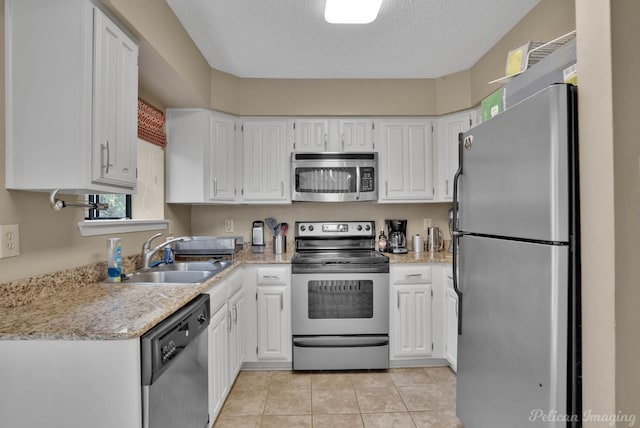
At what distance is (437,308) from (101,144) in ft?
8.01

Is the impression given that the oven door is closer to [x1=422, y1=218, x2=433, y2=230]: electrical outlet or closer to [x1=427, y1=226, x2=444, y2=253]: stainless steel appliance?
[x1=427, y1=226, x2=444, y2=253]: stainless steel appliance

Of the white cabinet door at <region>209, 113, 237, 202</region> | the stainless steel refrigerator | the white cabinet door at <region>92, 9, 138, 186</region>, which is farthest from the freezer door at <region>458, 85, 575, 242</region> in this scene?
the white cabinet door at <region>209, 113, 237, 202</region>

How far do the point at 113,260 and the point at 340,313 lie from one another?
1.58 m

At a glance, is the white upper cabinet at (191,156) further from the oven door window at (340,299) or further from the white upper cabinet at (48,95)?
the white upper cabinet at (48,95)

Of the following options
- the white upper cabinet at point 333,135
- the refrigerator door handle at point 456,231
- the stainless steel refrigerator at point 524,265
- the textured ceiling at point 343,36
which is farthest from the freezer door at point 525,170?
the white upper cabinet at point 333,135

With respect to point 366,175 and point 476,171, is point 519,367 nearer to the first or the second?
point 476,171

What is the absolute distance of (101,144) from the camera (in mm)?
1354

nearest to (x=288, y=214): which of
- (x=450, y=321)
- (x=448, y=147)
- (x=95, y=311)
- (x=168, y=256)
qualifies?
(x=168, y=256)

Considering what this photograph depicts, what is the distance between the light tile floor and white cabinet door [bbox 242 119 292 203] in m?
1.45

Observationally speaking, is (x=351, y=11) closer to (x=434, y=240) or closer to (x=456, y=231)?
(x=456, y=231)

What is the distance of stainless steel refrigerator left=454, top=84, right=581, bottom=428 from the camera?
41.8 inches

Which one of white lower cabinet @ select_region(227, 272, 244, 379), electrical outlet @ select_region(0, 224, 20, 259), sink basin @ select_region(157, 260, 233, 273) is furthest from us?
sink basin @ select_region(157, 260, 233, 273)

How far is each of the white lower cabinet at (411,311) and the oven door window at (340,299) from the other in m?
0.21
